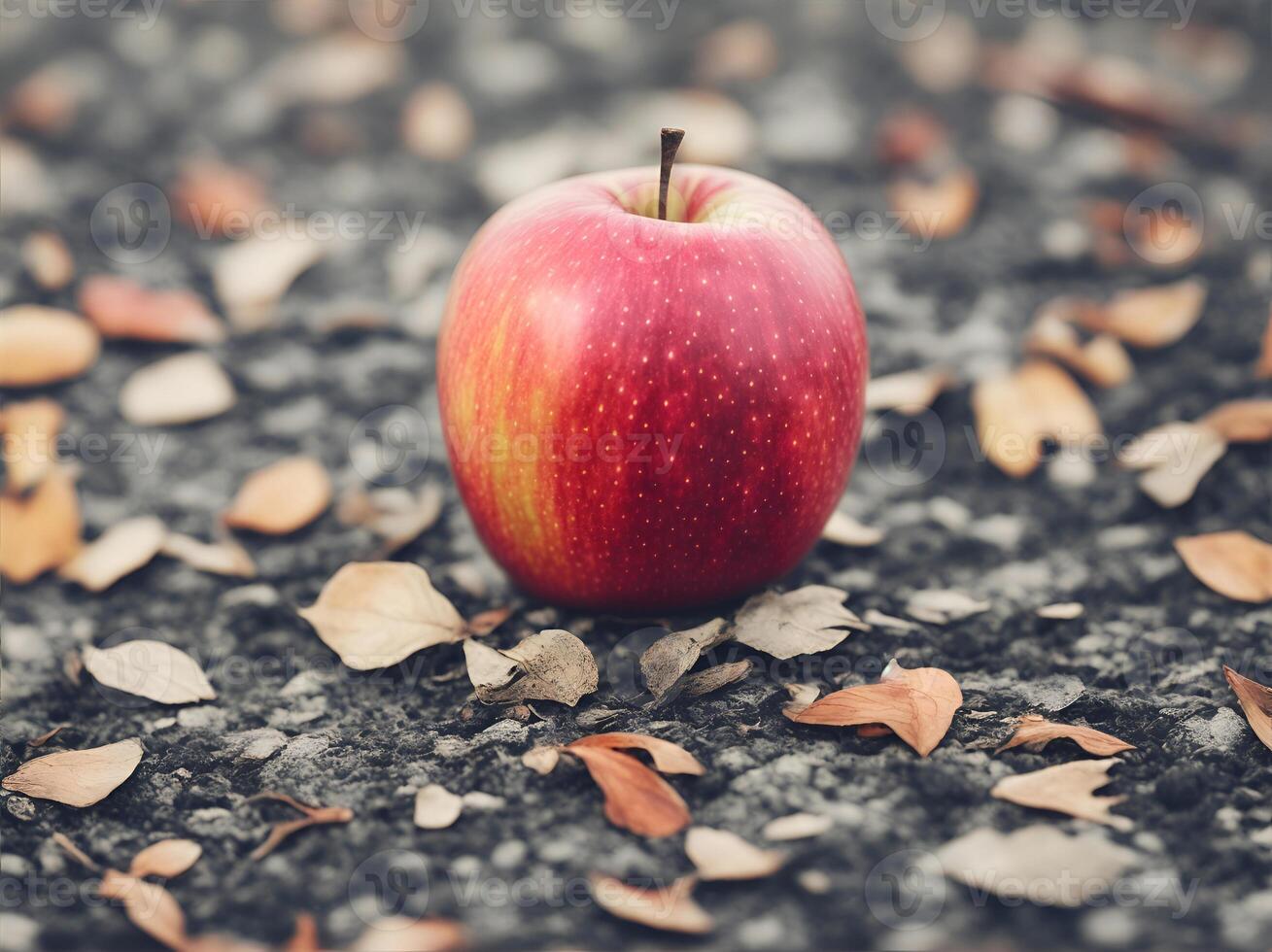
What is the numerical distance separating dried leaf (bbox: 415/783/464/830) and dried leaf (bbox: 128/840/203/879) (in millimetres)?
220

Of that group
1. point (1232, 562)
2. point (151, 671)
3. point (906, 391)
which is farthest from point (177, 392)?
point (1232, 562)

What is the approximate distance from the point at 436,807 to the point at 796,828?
0.37 m

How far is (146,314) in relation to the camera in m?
2.02

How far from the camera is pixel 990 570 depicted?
1616mm

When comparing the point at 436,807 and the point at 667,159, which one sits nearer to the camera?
the point at 436,807

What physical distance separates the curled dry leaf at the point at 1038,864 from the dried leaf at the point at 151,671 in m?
0.88

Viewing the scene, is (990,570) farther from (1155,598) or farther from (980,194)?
(980,194)

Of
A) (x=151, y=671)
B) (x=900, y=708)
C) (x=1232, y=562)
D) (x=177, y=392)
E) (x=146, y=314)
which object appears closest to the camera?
(x=900, y=708)

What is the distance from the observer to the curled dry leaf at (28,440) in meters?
1.75

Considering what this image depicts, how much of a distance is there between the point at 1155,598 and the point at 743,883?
2.53 ft

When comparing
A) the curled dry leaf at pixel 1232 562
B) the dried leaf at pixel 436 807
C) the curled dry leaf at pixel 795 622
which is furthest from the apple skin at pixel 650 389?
the curled dry leaf at pixel 1232 562

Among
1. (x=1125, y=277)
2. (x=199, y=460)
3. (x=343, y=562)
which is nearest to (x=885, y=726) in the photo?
(x=343, y=562)

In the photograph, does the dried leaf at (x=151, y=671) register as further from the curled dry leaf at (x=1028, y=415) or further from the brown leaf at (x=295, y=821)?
the curled dry leaf at (x=1028, y=415)

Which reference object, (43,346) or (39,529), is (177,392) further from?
(39,529)
